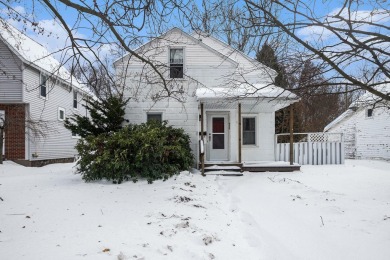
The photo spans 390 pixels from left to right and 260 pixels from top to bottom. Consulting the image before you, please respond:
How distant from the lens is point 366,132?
23016 millimetres

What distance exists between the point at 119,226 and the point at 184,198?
2478mm

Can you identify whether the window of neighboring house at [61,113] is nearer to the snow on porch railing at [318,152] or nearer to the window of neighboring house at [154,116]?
the window of neighboring house at [154,116]

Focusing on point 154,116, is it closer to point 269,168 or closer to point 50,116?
point 269,168

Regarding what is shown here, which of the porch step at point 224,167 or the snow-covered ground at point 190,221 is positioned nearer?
the snow-covered ground at point 190,221

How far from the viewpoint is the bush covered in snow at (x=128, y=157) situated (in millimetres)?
9578

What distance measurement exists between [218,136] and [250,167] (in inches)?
85.0

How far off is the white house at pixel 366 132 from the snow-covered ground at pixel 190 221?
13946 millimetres

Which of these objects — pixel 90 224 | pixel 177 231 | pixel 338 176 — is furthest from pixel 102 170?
pixel 338 176

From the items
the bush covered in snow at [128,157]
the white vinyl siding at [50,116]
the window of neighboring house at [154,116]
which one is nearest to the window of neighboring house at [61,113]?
the white vinyl siding at [50,116]

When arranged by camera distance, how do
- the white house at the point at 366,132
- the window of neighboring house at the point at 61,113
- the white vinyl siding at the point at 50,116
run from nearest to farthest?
the white vinyl siding at the point at 50,116
the window of neighboring house at the point at 61,113
the white house at the point at 366,132

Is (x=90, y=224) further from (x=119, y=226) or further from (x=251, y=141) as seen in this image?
(x=251, y=141)

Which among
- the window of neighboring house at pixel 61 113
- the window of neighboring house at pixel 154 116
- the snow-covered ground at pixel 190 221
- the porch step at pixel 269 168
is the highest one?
the window of neighboring house at pixel 61 113

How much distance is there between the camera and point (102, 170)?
9648 millimetres

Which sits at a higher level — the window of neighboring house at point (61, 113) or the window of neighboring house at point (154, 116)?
the window of neighboring house at point (61, 113)
